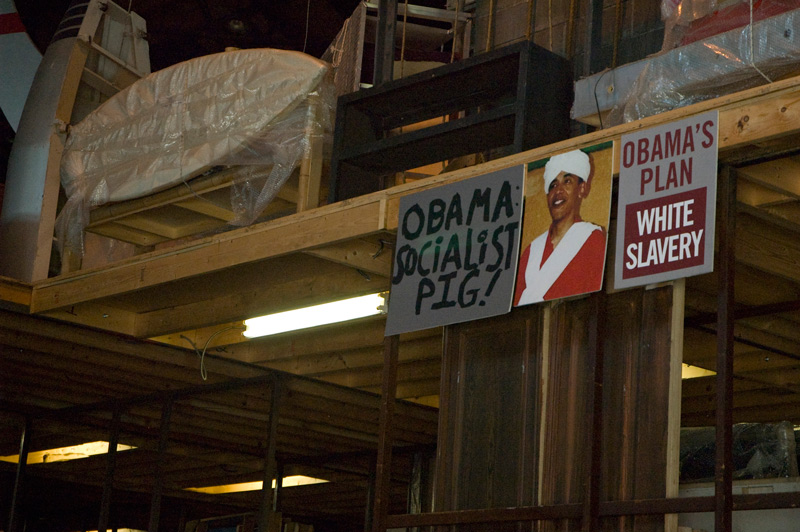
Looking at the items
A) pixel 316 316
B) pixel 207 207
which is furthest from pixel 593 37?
pixel 207 207

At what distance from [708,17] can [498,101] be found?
5.63 feet

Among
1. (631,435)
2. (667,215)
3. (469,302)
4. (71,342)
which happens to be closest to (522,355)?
(469,302)

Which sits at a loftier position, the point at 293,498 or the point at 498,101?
the point at 498,101

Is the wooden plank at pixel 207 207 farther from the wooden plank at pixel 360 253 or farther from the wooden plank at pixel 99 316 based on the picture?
the wooden plank at pixel 360 253

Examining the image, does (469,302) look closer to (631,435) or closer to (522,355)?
(522,355)

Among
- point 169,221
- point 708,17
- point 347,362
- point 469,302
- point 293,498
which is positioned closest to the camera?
point 708,17

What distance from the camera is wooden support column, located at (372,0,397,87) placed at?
802cm

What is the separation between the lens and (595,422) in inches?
243

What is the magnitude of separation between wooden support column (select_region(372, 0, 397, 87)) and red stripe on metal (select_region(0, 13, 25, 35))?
1119 cm

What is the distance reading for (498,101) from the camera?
7582mm

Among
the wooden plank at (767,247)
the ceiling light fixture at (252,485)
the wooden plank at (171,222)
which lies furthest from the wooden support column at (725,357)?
the ceiling light fixture at (252,485)

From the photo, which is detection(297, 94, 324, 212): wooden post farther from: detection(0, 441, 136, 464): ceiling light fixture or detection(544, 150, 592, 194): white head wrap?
detection(0, 441, 136, 464): ceiling light fixture

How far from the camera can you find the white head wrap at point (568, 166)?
6223 millimetres

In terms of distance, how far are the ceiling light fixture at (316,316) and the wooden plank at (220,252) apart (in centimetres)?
109
